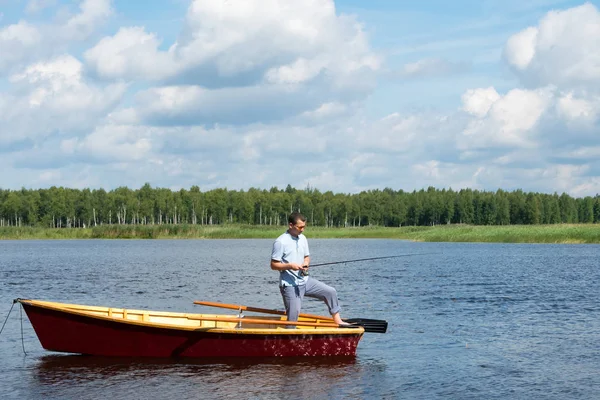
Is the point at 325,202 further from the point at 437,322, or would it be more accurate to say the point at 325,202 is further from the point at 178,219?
the point at 437,322

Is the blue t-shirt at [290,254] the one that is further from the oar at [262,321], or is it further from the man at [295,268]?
the oar at [262,321]

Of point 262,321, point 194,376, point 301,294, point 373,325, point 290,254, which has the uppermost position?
point 290,254

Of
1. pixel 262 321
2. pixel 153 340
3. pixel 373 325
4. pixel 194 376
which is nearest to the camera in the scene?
pixel 194 376

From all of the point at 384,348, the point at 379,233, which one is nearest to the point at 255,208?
the point at 379,233

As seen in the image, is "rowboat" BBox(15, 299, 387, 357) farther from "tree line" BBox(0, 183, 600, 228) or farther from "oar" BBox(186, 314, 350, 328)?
"tree line" BBox(0, 183, 600, 228)

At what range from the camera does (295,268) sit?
14.2 m

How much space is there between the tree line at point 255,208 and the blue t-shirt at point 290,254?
143 metres

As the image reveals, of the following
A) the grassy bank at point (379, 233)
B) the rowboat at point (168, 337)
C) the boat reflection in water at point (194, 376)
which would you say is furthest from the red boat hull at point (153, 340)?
the grassy bank at point (379, 233)

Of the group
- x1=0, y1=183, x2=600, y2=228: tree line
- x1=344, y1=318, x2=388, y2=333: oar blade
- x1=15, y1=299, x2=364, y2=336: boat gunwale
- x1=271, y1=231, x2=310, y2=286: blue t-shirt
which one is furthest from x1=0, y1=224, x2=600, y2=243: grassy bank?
x1=271, y1=231, x2=310, y2=286: blue t-shirt

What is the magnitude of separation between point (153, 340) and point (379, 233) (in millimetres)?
85305

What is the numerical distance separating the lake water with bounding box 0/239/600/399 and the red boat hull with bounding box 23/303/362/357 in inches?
9.2

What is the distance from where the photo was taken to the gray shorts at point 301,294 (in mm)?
14695

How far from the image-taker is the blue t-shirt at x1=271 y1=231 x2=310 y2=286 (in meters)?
14.3

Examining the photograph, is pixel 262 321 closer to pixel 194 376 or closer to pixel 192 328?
pixel 192 328
